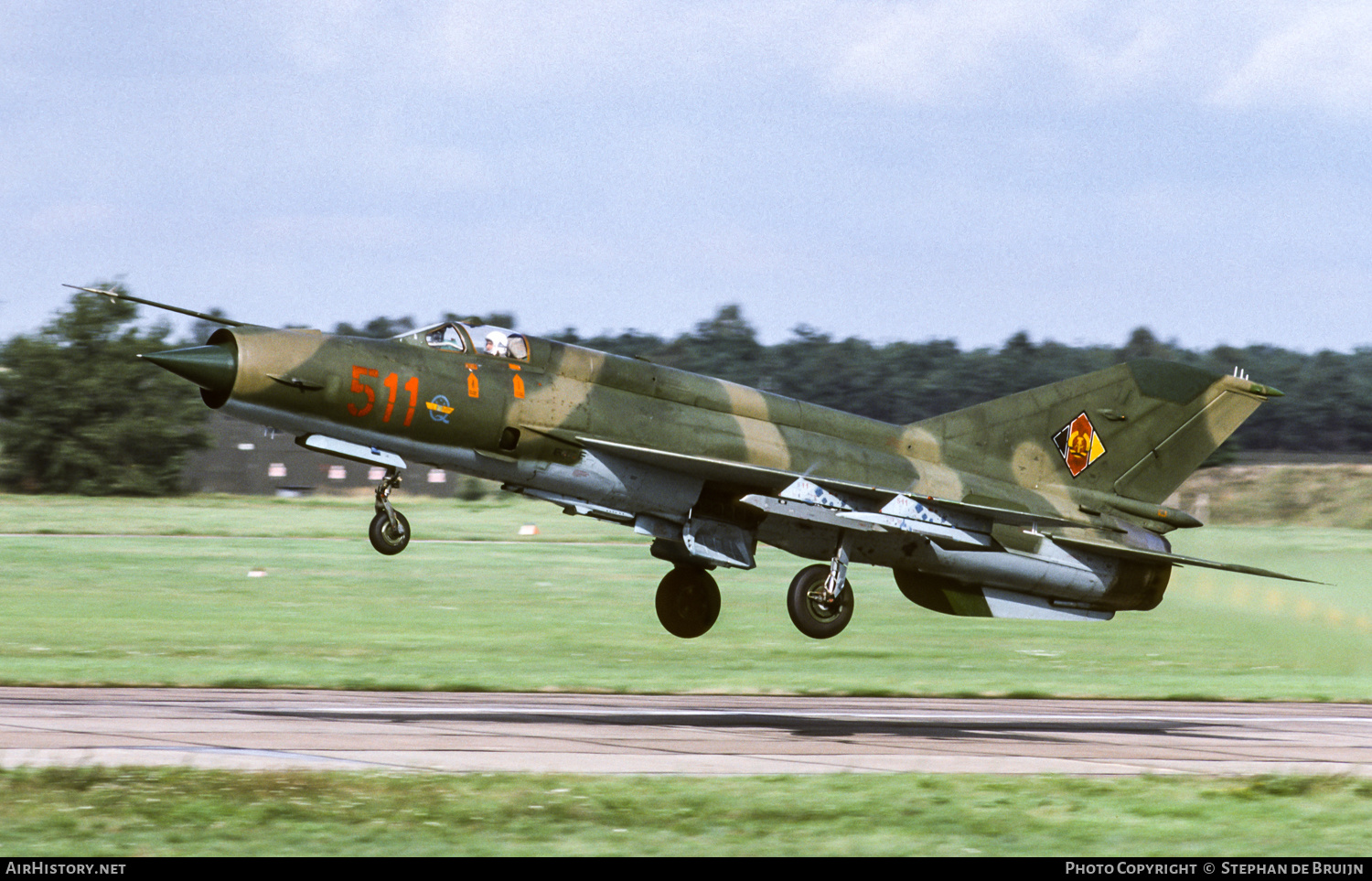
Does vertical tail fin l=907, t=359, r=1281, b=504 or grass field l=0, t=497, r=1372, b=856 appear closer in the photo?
grass field l=0, t=497, r=1372, b=856

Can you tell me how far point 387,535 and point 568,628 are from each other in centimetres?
1653

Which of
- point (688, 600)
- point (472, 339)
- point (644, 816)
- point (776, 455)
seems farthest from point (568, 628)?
point (644, 816)

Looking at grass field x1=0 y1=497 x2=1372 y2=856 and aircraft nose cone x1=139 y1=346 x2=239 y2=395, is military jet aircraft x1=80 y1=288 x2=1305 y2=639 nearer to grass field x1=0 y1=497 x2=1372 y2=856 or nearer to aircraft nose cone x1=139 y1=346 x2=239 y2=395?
aircraft nose cone x1=139 y1=346 x2=239 y2=395

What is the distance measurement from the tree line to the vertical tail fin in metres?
19.8

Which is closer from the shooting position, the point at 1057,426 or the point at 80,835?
the point at 80,835

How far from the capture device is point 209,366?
16.6 metres

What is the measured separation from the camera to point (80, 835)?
11094mm

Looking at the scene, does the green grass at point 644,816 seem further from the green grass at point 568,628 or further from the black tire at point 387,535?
the green grass at point 568,628

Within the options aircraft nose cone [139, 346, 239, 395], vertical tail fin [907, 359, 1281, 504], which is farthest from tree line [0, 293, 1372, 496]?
aircraft nose cone [139, 346, 239, 395]

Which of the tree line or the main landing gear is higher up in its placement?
the tree line

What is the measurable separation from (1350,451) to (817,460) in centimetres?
7864

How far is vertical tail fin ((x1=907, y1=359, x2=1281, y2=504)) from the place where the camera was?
23.2 meters

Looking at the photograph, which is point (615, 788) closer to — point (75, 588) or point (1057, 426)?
point (1057, 426)
